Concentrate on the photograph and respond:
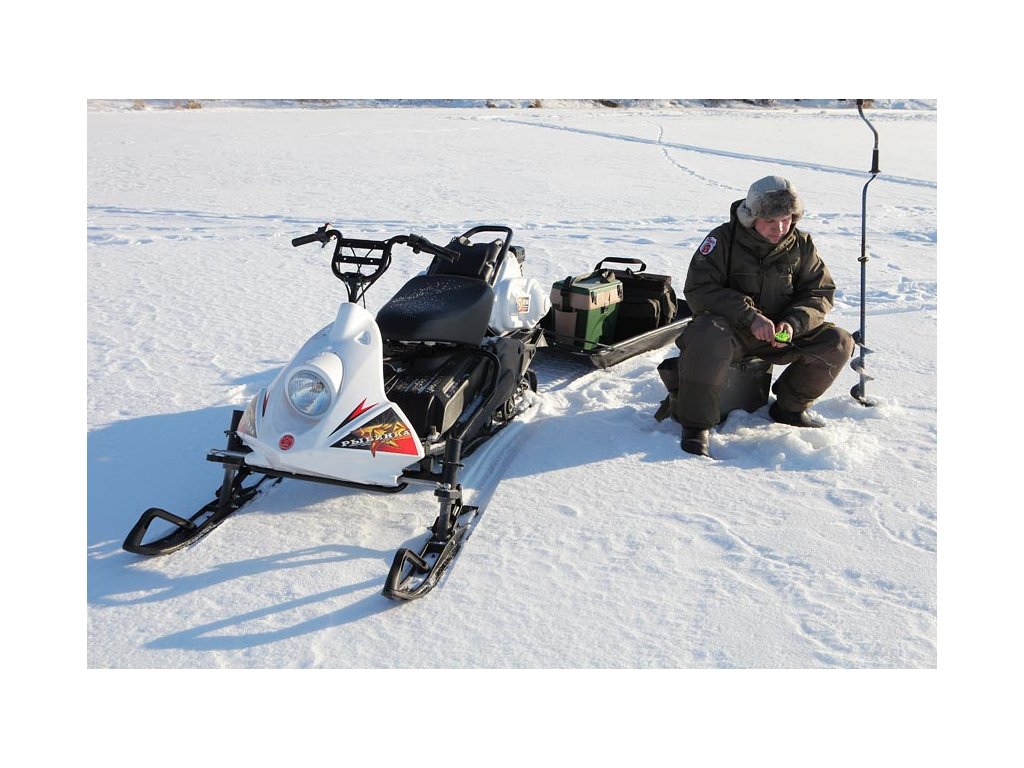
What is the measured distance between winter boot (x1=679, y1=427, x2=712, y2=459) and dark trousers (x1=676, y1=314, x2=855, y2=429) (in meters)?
0.03

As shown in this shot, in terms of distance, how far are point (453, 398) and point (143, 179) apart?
29.9 feet

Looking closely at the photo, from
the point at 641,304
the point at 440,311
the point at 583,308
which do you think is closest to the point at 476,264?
the point at 440,311

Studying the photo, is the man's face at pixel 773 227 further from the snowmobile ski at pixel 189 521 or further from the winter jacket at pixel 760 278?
the snowmobile ski at pixel 189 521

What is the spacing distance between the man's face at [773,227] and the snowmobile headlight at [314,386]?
203 centimetres

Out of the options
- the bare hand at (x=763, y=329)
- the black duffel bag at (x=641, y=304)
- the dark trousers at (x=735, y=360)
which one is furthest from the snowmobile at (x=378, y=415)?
the black duffel bag at (x=641, y=304)

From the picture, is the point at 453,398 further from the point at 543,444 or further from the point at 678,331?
the point at 678,331

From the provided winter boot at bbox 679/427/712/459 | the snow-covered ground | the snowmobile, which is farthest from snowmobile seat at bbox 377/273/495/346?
winter boot at bbox 679/427/712/459

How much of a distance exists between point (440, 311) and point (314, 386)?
0.87 meters

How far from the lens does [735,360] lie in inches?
167

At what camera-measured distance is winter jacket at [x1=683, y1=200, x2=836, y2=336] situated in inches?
161

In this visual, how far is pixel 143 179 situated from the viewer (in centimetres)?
1121

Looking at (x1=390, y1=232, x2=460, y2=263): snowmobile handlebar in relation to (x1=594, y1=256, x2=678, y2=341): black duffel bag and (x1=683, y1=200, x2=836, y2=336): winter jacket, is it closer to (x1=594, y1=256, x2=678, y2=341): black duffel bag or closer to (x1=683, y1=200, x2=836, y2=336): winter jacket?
(x1=683, y1=200, x2=836, y2=336): winter jacket

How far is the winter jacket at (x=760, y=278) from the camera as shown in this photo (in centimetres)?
409

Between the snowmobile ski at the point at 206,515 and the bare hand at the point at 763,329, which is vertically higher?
the bare hand at the point at 763,329
